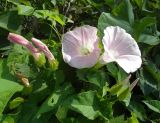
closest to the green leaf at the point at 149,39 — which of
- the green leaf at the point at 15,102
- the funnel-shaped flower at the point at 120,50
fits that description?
the funnel-shaped flower at the point at 120,50

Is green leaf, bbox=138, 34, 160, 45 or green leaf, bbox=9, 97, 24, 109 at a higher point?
green leaf, bbox=138, 34, 160, 45

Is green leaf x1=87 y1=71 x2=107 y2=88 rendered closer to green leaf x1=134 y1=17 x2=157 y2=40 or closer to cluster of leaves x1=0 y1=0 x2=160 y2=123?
cluster of leaves x1=0 y1=0 x2=160 y2=123

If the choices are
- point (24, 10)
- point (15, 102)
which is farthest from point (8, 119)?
point (24, 10)

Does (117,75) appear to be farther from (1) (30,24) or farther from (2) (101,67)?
(1) (30,24)

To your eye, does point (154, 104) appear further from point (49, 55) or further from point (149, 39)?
point (49, 55)

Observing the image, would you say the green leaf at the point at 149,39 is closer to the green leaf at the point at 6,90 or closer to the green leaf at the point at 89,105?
the green leaf at the point at 89,105

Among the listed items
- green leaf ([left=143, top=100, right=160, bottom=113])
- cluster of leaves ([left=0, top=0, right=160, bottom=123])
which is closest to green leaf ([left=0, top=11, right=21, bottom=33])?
cluster of leaves ([left=0, top=0, right=160, bottom=123])

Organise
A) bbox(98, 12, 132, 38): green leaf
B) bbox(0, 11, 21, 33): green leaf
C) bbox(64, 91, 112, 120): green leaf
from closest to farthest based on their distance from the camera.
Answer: bbox(64, 91, 112, 120): green leaf, bbox(98, 12, 132, 38): green leaf, bbox(0, 11, 21, 33): green leaf
